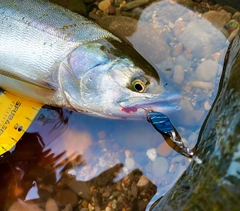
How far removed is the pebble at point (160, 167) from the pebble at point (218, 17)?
109cm

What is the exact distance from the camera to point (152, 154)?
2324 mm

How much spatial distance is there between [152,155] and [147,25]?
99 cm

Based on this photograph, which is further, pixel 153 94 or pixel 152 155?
pixel 152 155

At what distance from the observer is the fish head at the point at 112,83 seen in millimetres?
2053

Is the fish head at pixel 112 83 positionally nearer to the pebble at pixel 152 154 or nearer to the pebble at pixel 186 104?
the pebble at pixel 186 104

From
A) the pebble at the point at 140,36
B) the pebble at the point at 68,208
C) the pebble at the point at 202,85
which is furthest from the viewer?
the pebble at the point at 140,36

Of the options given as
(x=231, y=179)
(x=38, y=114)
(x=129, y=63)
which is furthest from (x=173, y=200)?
(x=38, y=114)

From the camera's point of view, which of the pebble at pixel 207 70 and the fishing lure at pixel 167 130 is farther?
the pebble at pixel 207 70

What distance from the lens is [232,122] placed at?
173 cm

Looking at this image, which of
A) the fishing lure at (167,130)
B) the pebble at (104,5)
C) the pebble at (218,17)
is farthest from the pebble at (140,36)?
the fishing lure at (167,130)

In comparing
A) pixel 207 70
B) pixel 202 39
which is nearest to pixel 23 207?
pixel 207 70

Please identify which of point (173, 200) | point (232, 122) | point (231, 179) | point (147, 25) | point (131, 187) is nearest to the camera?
point (231, 179)

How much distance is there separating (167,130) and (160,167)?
268 millimetres

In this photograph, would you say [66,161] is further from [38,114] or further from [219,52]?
[219,52]
